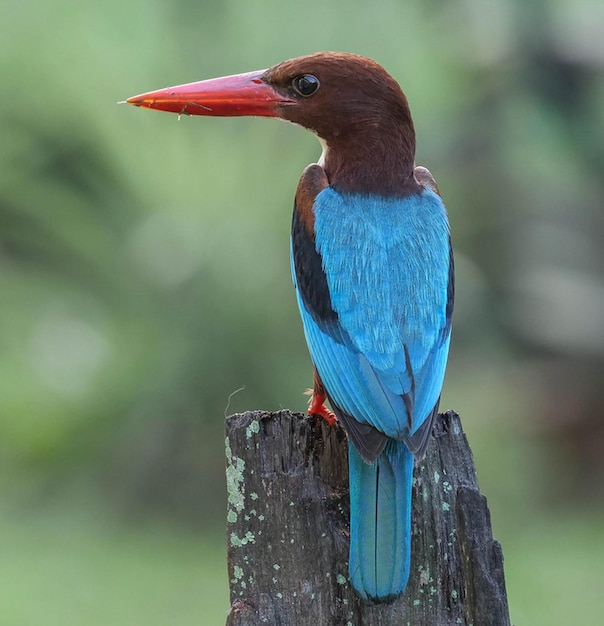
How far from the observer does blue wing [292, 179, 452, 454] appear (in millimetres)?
2758

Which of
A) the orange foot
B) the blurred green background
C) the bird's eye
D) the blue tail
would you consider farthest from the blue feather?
the blurred green background

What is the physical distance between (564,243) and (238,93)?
159 inches

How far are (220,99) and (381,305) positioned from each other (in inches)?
35.2

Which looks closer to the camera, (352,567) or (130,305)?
(352,567)

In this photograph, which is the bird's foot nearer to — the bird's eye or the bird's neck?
the bird's neck

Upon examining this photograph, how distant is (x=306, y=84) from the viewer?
3271 millimetres

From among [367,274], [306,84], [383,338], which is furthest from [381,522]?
[306,84]

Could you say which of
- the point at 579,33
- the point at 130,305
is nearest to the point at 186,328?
the point at 130,305

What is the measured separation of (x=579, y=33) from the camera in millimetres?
8195

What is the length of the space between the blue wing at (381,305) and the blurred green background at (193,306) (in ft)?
7.81

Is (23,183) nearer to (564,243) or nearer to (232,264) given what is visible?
(232,264)

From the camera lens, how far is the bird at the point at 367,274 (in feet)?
8.48

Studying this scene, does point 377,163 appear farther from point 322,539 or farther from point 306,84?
point 322,539

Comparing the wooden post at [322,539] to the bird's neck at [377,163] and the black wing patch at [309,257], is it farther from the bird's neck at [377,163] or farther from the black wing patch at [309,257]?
the bird's neck at [377,163]
